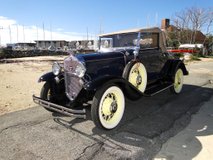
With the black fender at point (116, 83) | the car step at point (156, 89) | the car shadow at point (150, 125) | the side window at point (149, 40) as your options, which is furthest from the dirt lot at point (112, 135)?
the side window at point (149, 40)

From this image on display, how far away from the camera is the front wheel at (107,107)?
3.44m

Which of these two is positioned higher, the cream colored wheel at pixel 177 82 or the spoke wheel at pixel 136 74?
the spoke wheel at pixel 136 74

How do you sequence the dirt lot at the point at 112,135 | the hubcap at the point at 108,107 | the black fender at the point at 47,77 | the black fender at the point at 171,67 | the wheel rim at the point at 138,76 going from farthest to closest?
1. the black fender at the point at 171,67
2. the wheel rim at the point at 138,76
3. the black fender at the point at 47,77
4. the hubcap at the point at 108,107
5. the dirt lot at the point at 112,135

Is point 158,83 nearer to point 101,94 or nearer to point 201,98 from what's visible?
point 201,98

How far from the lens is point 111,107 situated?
3.80 m

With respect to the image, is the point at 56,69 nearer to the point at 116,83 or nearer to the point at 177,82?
the point at 116,83

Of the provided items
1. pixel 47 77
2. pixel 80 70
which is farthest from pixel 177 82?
pixel 47 77

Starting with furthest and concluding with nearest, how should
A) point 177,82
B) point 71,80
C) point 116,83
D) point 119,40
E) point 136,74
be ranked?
point 177,82 < point 119,40 < point 136,74 < point 71,80 < point 116,83

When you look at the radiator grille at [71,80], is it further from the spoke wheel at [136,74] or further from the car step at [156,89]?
the car step at [156,89]

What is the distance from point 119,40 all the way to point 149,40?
30.8 inches

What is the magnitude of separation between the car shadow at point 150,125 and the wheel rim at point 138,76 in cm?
62

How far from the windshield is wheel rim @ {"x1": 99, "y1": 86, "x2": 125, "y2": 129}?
1854 mm

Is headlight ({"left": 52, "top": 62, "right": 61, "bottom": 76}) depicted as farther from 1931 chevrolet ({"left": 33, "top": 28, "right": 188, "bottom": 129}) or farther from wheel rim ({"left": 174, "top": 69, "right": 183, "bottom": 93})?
wheel rim ({"left": 174, "top": 69, "right": 183, "bottom": 93})

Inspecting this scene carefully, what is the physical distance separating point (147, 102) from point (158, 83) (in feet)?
2.43
